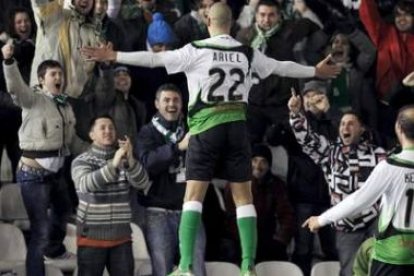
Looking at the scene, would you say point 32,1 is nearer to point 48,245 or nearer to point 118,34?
point 118,34

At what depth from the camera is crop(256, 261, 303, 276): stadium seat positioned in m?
15.2

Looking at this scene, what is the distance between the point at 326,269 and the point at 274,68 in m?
2.62

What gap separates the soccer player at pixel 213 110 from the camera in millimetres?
13117

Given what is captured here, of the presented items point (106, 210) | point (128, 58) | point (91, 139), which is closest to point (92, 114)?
point (91, 139)

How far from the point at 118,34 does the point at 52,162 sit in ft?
6.64

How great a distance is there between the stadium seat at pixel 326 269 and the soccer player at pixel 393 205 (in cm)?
255

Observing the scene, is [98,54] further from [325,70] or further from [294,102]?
[325,70]

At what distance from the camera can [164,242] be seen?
14.8 m

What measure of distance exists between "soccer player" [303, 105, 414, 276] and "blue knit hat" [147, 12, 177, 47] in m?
4.11

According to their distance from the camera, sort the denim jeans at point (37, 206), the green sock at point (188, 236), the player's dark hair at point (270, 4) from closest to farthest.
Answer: the green sock at point (188, 236) < the denim jeans at point (37, 206) < the player's dark hair at point (270, 4)

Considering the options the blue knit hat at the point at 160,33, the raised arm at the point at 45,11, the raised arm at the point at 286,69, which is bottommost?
the raised arm at the point at 286,69

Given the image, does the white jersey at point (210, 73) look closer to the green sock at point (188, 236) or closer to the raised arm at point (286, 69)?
the raised arm at point (286, 69)

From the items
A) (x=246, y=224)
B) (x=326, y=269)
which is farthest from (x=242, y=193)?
(x=326, y=269)

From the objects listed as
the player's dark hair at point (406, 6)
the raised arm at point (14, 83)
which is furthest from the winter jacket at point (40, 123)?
the player's dark hair at point (406, 6)
